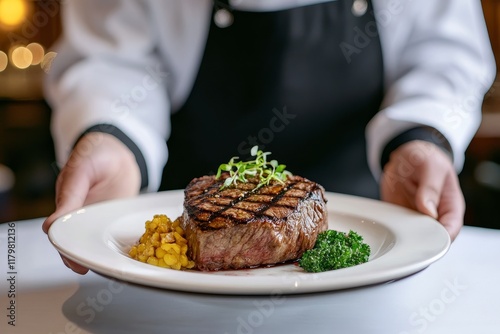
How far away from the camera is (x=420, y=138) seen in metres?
1.90

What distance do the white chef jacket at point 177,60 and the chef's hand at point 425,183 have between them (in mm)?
260

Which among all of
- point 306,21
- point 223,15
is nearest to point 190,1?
point 223,15

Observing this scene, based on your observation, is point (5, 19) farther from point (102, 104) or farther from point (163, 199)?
point (163, 199)

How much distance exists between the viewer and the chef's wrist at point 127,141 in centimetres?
191

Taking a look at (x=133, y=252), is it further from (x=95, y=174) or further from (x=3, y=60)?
(x=3, y=60)

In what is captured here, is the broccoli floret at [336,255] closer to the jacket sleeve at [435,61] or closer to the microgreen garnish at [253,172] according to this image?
the microgreen garnish at [253,172]

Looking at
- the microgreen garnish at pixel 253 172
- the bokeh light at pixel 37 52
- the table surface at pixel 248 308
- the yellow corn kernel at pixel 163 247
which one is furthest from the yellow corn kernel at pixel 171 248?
the bokeh light at pixel 37 52

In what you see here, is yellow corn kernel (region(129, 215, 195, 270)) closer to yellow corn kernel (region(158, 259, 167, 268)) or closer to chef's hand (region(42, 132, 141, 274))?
yellow corn kernel (region(158, 259, 167, 268))

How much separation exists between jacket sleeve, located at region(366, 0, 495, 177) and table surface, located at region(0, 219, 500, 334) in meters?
0.85

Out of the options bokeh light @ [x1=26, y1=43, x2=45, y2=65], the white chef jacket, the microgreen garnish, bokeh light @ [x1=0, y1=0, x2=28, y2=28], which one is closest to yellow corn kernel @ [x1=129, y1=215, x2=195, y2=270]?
the microgreen garnish

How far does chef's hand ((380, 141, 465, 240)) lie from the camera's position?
1560 millimetres

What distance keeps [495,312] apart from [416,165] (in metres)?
0.66

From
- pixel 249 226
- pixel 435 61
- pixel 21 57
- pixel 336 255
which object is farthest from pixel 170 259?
pixel 21 57

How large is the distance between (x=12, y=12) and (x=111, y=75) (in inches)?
226
